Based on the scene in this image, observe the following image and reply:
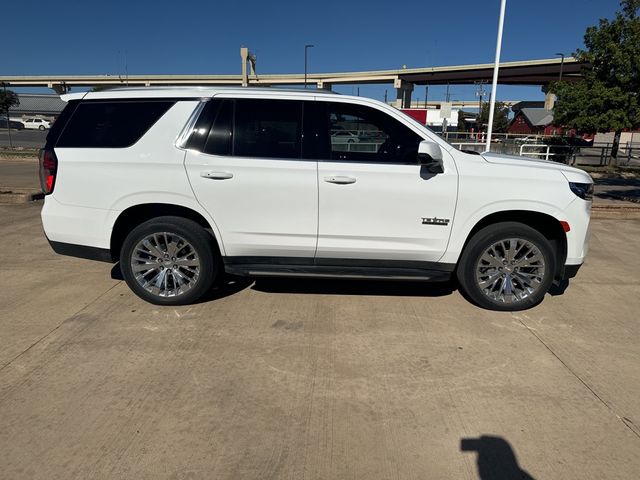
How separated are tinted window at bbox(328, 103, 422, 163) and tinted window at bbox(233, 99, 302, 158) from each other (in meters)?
0.33

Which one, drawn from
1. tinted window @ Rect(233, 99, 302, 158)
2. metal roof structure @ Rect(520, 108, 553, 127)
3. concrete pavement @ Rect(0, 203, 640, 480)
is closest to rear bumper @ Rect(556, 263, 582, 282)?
concrete pavement @ Rect(0, 203, 640, 480)

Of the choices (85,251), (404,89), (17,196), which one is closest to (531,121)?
(404,89)

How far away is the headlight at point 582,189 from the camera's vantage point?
418 cm

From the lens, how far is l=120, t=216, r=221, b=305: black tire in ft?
13.8

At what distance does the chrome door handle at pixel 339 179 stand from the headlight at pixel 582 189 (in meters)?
1.99

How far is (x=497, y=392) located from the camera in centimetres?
308

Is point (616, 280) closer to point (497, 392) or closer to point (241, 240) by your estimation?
point (497, 392)

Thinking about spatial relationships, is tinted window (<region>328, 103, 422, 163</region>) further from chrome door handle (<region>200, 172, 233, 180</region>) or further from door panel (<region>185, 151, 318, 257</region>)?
chrome door handle (<region>200, 172, 233, 180</region>)

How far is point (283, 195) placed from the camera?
4.08m

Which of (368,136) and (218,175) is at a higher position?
(368,136)

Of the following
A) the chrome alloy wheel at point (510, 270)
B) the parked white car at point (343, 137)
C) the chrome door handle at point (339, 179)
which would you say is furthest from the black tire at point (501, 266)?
the parked white car at point (343, 137)

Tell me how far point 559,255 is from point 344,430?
2.88 m

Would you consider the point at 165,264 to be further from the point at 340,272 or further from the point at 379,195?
the point at 379,195

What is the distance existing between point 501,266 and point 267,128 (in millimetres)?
2501
